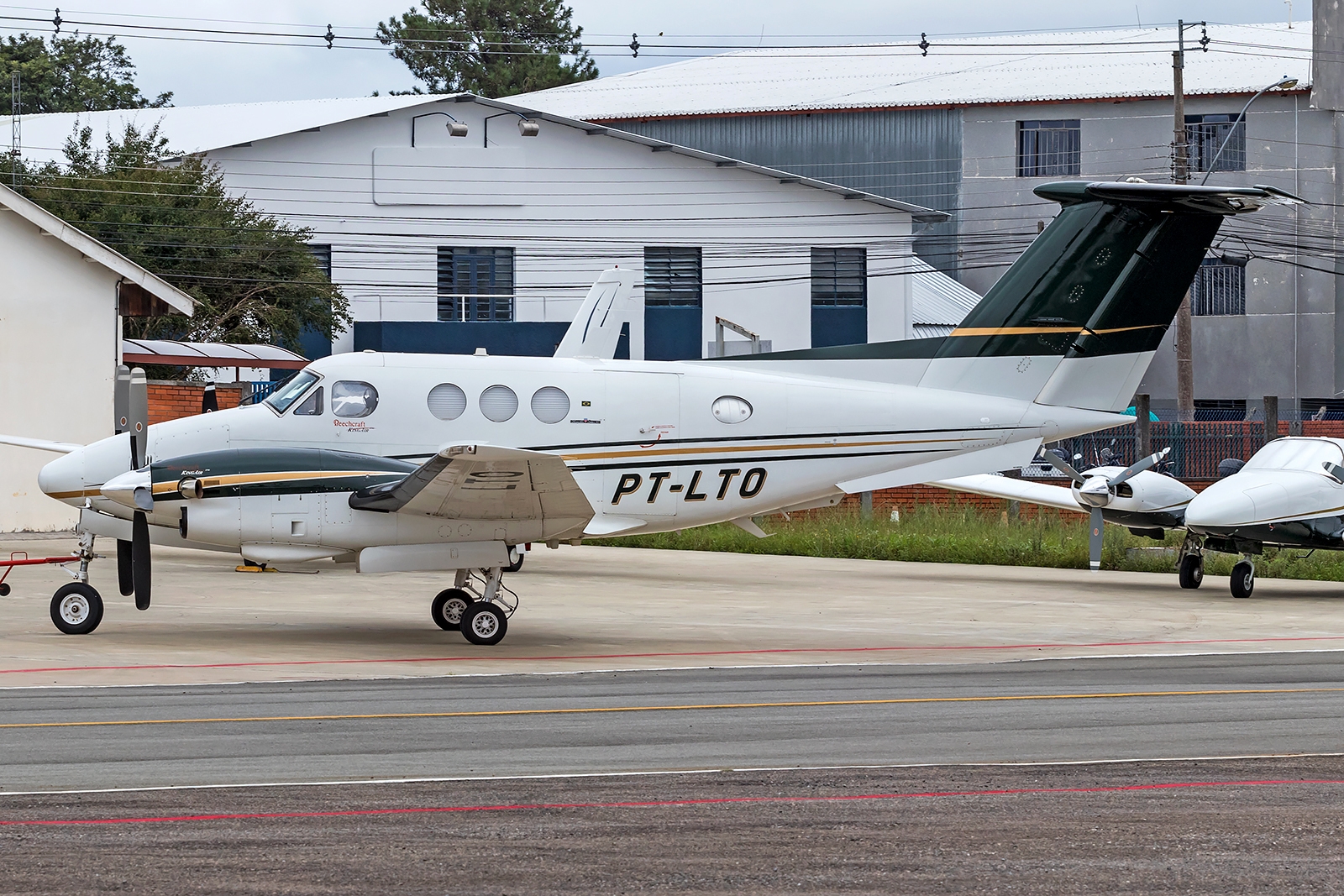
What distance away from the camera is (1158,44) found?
5247 cm

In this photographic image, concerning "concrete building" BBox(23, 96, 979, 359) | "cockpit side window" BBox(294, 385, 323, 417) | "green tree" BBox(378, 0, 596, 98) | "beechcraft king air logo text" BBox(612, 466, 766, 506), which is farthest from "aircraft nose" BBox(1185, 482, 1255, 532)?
"green tree" BBox(378, 0, 596, 98)

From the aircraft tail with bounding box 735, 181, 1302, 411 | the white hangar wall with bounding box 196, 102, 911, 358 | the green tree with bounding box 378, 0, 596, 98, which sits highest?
the green tree with bounding box 378, 0, 596, 98

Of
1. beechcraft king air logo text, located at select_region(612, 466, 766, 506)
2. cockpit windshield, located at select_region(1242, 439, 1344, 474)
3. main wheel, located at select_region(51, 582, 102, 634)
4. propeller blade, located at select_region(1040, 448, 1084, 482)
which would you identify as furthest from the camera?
propeller blade, located at select_region(1040, 448, 1084, 482)

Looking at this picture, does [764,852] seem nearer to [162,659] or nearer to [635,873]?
[635,873]

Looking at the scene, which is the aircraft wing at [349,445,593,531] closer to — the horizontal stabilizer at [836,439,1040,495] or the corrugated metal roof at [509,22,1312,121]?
the horizontal stabilizer at [836,439,1040,495]

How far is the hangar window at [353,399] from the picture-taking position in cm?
1431

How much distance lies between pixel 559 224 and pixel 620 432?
105ft

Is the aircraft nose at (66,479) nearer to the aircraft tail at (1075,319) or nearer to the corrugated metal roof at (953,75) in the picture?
the aircraft tail at (1075,319)

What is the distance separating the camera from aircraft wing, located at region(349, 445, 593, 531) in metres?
12.8

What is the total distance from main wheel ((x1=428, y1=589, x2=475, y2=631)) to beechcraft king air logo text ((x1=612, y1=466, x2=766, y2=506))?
1969 mm

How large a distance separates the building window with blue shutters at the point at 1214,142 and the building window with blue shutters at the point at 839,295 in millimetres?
11292

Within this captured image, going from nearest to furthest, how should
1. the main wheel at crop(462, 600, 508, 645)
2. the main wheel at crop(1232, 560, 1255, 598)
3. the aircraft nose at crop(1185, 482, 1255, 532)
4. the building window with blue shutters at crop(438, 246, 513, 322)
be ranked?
the main wheel at crop(462, 600, 508, 645), the aircraft nose at crop(1185, 482, 1255, 532), the main wheel at crop(1232, 560, 1255, 598), the building window with blue shutters at crop(438, 246, 513, 322)

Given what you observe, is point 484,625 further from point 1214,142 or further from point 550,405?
point 1214,142

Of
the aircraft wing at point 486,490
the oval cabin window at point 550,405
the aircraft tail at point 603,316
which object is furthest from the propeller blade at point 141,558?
the aircraft tail at point 603,316
